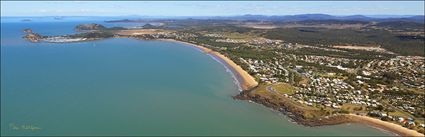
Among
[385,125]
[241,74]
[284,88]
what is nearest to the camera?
[385,125]

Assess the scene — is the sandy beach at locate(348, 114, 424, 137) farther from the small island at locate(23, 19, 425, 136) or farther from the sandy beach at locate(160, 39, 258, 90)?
the sandy beach at locate(160, 39, 258, 90)

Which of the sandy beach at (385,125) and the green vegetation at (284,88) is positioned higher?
the green vegetation at (284,88)

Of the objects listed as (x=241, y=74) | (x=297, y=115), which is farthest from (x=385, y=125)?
(x=241, y=74)

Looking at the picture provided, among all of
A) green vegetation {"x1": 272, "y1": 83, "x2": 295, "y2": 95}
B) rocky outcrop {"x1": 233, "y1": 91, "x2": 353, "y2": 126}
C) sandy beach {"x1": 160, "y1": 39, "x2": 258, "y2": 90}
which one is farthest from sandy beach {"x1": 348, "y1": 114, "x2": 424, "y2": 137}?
sandy beach {"x1": 160, "y1": 39, "x2": 258, "y2": 90}

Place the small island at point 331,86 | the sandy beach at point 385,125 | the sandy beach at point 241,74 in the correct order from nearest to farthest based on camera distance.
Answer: the sandy beach at point 385,125, the small island at point 331,86, the sandy beach at point 241,74

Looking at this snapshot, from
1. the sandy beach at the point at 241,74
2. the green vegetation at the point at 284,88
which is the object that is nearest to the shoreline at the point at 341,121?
the green vegetation at the point at 284,88

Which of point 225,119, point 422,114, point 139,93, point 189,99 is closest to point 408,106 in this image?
point 422,114

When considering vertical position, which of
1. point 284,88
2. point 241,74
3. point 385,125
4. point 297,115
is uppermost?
point 241,74

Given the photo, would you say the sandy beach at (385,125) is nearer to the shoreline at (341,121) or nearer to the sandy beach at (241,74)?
the shoreline at (341,121)

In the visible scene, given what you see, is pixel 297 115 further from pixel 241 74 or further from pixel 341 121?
pixel 241 74
